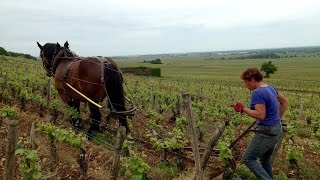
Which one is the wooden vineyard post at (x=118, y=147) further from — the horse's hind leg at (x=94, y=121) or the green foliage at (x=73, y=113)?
the green foliage at (x=73, y=113)

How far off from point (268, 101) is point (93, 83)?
5.32m

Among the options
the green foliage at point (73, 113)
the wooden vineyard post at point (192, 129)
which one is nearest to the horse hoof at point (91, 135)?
the green foliage at point (73, 113)

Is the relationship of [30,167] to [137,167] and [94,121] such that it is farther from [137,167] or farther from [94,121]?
[94,121]

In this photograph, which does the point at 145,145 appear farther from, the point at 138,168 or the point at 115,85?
the point at 138,168

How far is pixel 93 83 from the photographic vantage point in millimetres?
9742

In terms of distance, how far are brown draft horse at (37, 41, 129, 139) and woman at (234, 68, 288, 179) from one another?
13.8ft

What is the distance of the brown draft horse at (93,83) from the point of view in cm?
959

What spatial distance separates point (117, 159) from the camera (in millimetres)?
5980

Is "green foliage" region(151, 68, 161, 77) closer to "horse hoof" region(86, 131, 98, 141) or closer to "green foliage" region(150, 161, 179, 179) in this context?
"horse hoof" region(86, 131, 98, 141)

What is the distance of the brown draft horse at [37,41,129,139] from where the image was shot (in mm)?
9594

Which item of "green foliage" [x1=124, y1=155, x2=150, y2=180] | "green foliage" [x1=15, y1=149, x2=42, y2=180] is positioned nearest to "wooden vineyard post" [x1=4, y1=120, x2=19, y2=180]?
"green foliage" [x1=15, y1=149, x2=42, y2=180]

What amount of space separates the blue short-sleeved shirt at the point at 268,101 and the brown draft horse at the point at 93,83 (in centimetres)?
438

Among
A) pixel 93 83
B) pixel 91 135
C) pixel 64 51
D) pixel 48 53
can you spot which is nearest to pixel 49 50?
pixel 48 53

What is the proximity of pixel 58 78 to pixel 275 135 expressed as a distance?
685 cm
